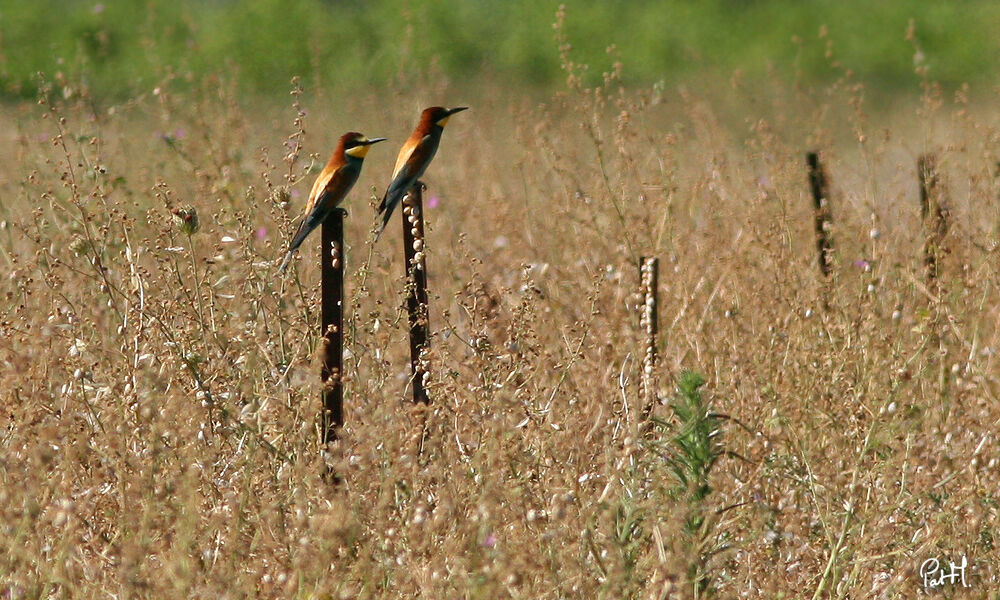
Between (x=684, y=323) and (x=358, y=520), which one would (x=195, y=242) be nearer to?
(x=684, y=323)

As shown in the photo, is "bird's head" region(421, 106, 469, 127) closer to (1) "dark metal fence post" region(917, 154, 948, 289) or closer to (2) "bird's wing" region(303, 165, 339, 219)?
(2) "bird's wing" region(303, 165, 339, 219)

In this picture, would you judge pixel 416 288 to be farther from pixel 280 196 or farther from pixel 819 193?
pixel 819 193

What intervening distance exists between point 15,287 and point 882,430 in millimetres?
2954

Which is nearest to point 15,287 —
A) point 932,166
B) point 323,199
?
point 323,199

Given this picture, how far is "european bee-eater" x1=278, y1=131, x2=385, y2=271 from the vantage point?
168 inches

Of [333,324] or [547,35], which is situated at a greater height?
[547,35]

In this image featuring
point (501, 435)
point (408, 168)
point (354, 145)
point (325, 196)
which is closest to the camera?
point (501, 435)

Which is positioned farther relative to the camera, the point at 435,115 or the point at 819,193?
the point at 819,193

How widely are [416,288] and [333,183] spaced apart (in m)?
0.91

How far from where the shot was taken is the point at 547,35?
50.1ft

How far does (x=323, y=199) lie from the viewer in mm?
4414

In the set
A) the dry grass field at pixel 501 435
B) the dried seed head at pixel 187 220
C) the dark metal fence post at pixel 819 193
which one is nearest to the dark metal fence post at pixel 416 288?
the dry grass field at pixel 501 435

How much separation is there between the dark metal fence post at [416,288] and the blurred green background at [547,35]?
8877mm

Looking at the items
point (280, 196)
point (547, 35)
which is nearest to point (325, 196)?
point (280, 196)
